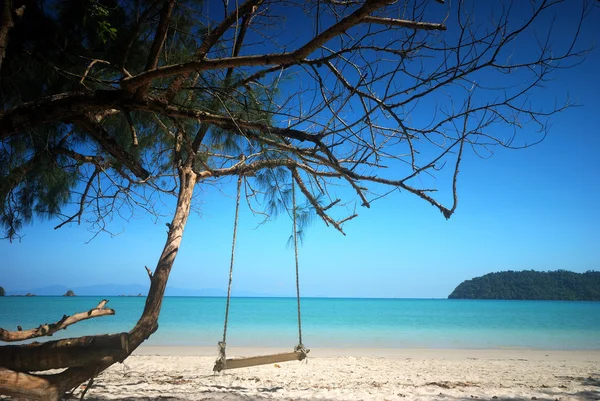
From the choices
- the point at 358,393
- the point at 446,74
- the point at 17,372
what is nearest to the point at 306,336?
the point at 358,393

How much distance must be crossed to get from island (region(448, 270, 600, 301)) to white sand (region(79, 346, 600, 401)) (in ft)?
169

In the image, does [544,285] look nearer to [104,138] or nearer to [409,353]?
[409,353]

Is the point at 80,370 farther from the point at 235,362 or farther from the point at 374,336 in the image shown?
the point at 374,336

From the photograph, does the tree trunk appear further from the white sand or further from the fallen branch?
the white sand

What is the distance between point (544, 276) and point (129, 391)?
58569 millimetres

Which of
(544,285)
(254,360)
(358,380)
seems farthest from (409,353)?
(544,285)

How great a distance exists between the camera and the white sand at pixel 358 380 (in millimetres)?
4223

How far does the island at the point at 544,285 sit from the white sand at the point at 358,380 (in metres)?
51.4

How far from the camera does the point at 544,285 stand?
177 feet

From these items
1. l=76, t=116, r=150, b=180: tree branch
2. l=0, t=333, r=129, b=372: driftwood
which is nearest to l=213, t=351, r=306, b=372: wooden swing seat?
l=0, t=333, r=129, b=372: driftwood

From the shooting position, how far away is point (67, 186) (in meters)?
4.05

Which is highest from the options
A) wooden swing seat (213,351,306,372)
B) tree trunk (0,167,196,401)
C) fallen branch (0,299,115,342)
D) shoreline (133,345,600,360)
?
fallen branch (0,299,115,342)

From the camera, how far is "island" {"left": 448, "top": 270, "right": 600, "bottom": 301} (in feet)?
175

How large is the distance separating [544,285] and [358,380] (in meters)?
56.6
